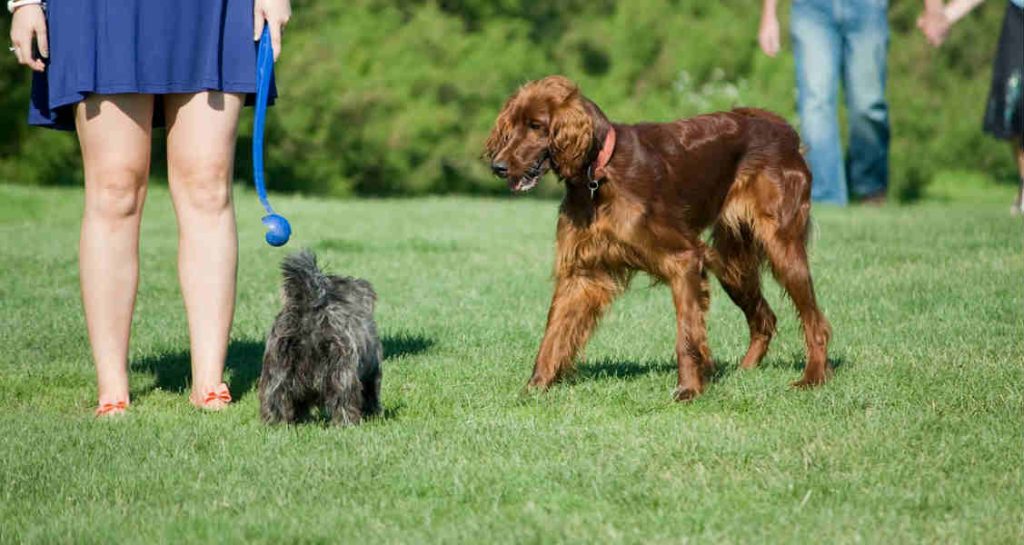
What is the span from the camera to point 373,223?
14.2m

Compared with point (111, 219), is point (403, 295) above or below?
below

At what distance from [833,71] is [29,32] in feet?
32.2

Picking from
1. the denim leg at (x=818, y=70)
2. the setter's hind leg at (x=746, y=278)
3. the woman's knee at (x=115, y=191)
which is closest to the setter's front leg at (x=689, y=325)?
the setter's hind leg at (x=746, y=278)

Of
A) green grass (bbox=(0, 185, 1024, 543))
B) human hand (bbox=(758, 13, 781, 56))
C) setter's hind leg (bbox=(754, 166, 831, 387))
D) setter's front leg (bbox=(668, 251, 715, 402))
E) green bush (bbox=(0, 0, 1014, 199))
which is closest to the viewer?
green grass (bbox=(0, 185, 1024, 543))

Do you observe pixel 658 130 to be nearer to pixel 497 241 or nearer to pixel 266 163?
pixel 497 241

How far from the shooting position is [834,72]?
46.0ft

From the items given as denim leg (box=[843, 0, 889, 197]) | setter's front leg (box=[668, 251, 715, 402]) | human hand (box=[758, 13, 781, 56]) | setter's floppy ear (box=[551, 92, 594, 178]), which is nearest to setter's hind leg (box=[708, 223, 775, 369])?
setter's front leg (box=[668, 251, 715, 402])

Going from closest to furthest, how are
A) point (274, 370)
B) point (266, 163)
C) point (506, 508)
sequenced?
1. point (506, 508)
2. point (274, 370)
3. point (266, 163)

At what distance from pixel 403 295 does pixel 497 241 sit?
9.90ft

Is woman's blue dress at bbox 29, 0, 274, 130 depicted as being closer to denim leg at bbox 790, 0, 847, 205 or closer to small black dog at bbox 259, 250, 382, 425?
small black dog at bbox 259, 250, 382, 425

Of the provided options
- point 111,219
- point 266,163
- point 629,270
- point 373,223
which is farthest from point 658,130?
point 266,163

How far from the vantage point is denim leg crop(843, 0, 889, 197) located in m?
14.2

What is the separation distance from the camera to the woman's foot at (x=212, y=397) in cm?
586

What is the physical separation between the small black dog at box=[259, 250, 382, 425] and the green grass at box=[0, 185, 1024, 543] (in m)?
0.15
